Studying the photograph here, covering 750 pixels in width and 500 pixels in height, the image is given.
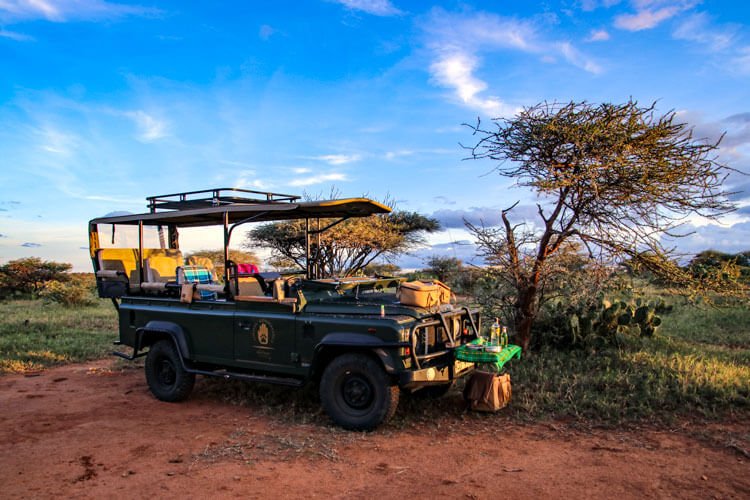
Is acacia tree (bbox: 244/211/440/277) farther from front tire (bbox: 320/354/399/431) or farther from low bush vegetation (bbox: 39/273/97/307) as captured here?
front tire (bbox: 320/354/399/431)

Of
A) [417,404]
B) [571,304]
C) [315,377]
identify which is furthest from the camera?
[571,304]

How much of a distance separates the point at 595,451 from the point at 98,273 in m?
7.02

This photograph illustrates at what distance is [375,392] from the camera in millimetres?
5320

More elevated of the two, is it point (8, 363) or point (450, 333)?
point (450, 333)

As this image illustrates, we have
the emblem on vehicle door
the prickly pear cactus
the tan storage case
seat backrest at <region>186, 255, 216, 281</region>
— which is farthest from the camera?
the prickly pear cactus

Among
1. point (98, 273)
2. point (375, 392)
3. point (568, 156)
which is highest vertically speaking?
point (568, 156)

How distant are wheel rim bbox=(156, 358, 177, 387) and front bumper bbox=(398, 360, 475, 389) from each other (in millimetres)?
3631

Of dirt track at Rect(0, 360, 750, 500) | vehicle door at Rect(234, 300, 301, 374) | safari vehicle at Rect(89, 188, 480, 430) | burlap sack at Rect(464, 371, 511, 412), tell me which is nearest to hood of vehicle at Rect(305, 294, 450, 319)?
safari vehicle at Rect(89, 188, 480, 430)

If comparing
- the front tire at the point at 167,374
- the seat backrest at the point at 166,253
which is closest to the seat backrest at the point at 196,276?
the seat backrest at the point at 166,253

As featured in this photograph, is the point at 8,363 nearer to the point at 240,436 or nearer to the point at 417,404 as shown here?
the point at 240,436

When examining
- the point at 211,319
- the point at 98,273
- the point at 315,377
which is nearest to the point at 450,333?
the point at 315,377

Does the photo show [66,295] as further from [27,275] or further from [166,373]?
[166,373]

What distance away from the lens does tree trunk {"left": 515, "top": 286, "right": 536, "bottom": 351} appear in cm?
834

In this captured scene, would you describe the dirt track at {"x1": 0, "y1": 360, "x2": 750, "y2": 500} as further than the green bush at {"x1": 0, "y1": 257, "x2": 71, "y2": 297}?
No
